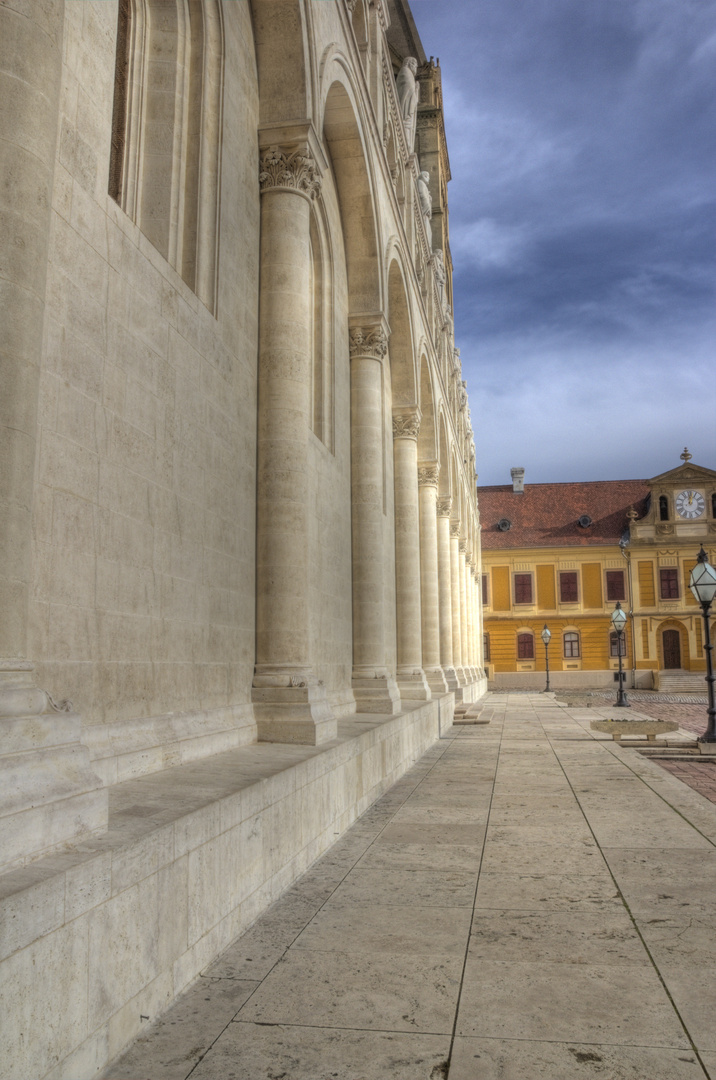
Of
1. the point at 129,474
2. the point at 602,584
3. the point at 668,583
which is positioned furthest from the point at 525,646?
the point at 129,474

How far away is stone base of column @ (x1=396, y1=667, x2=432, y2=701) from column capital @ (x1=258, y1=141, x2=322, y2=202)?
1062cm

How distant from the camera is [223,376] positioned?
26.5ft

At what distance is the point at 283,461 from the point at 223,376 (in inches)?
48.8

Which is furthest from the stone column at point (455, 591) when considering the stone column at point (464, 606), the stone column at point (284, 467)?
the stone column at point (284, 467)

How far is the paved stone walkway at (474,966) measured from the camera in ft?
11.3

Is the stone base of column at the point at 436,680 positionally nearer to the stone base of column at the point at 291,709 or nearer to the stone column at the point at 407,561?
the stone column at the point at 407,561

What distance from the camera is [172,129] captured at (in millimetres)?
7785

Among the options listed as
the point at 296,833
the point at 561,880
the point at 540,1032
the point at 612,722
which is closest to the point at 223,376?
the point at 296,833

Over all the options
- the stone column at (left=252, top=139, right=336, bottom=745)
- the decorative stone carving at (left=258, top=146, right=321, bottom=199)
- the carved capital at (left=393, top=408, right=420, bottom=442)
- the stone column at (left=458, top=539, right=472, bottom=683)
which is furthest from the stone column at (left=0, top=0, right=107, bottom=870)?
the stone column at (left=458, top=539, right=472, bottom=683)

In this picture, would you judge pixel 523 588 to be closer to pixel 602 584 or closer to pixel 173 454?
pixel 602 584

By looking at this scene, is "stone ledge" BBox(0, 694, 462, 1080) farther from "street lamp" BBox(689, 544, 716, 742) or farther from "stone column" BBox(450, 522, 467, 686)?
"stone column" BBox(450, 522, 467, 686)

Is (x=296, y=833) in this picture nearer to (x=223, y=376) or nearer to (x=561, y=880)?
(x=561, y=880)

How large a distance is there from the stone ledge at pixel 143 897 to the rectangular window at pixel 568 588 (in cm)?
4923

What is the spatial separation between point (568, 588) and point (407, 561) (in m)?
38.3
